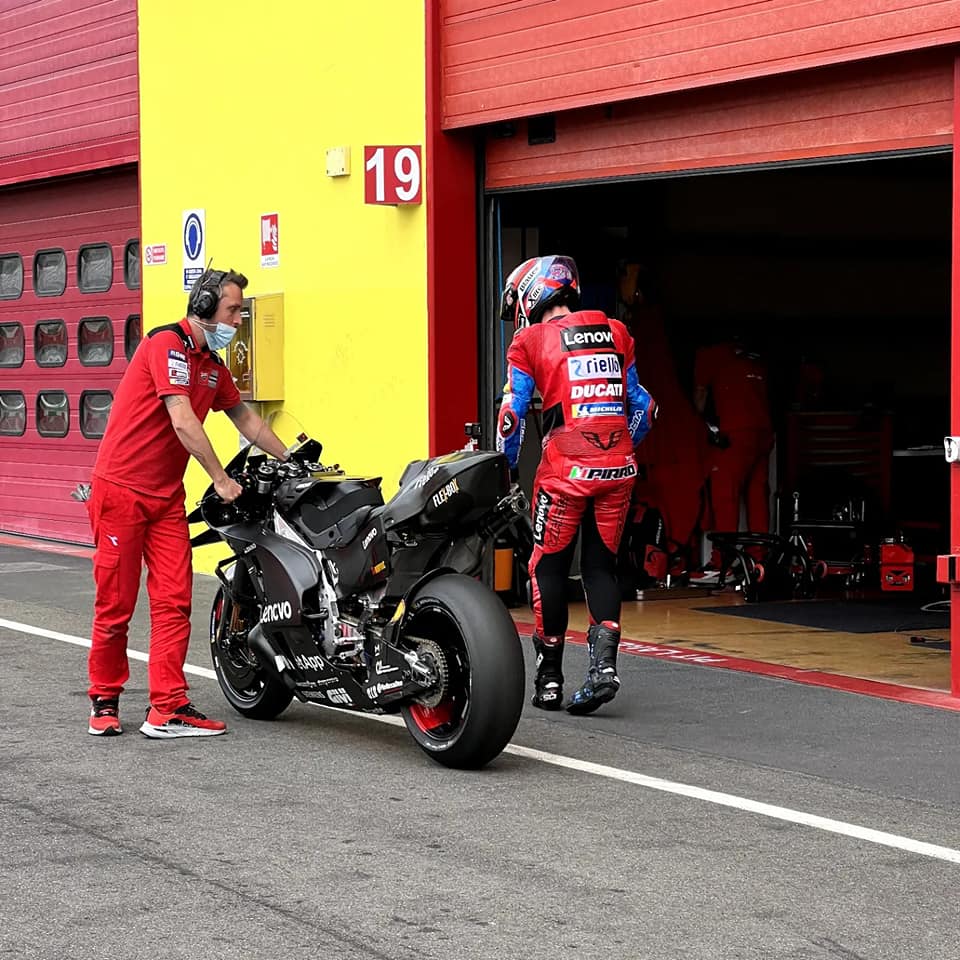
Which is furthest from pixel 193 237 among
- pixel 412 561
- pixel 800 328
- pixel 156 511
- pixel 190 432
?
pixel 412 561

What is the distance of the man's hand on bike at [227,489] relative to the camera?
293 inches

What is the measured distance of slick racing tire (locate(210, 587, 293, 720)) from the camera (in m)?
7.80

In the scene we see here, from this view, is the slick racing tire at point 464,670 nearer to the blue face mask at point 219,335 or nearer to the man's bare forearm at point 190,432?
the man's bare forearm at point 190,432

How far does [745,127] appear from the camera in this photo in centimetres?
934

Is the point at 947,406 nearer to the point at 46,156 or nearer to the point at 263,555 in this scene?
the point at 46,156

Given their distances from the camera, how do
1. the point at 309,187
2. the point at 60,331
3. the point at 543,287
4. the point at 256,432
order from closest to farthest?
the point at 256,432 → the point at 543,287 → the point at 309,187 → the point at 60,331

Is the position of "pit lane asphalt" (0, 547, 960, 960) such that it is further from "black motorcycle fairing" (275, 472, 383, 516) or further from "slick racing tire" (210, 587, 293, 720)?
"black motorcycle fairing" (275, 472, 383, 516)

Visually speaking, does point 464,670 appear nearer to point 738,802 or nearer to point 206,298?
point 738,802

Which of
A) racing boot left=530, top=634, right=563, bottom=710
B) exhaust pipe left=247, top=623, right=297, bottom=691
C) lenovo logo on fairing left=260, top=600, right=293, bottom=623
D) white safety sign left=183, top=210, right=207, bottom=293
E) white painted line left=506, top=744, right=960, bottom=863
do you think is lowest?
white painted line left=506, top=744, right=960, bottom=863

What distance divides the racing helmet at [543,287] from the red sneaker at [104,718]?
2391 millimetres

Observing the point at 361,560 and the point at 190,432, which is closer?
the point at 361,560

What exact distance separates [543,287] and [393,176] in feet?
11.6

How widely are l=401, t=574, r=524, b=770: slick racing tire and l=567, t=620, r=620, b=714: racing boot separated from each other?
1179 mm

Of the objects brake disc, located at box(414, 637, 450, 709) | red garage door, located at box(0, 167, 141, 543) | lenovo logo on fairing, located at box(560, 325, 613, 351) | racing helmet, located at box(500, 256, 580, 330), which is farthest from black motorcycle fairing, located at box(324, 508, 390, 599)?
red garage door, located at box(0, 167, 141, 543)
